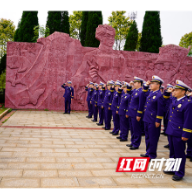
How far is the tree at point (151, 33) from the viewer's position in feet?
69.1

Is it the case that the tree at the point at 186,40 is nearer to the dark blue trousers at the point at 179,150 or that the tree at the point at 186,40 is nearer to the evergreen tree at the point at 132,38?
the evergreen tree at the point at 132,38

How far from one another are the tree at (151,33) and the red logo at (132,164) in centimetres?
1847

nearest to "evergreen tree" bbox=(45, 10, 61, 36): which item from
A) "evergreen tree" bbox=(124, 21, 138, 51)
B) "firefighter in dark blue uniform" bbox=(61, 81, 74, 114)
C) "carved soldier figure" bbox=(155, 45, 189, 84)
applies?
"evergreen tree" bbox=(124, 21, 138, 51)

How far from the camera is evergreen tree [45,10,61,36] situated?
21.6 meters

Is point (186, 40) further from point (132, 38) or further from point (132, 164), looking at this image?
point (132, 164)

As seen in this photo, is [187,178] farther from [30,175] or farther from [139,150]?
[30,175]

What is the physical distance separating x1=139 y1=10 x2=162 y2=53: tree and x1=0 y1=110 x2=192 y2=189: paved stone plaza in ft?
54.1

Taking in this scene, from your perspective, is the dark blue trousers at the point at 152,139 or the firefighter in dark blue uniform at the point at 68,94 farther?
the firefighter in dark blue uniform at the point at 68,94

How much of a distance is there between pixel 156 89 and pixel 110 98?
2851mm

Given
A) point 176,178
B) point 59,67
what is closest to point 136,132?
point 176,178

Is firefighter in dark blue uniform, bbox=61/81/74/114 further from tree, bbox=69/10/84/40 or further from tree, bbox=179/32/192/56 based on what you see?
tree, bbox=179/32/192/56

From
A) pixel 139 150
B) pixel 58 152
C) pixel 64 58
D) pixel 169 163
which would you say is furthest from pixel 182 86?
pixel 64 58

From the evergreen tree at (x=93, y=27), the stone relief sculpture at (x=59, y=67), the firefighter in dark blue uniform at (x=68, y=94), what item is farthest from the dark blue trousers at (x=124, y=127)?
the evergreen tree at (x=93, y=27)

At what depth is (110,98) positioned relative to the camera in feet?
23.3
